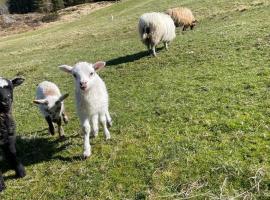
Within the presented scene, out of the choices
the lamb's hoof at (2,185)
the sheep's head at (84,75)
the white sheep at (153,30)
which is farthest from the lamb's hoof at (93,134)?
the white sheep at (153,30)

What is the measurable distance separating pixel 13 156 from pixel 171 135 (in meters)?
3.41

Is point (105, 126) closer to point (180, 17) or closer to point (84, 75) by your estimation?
point (84, 75)

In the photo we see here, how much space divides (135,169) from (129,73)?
8.53m

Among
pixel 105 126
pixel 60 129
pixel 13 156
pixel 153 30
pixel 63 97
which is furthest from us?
pixel 153 30

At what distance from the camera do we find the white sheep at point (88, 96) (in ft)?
30.4

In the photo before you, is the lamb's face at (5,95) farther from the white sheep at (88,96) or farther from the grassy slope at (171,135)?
the grassy slope at (171,135)

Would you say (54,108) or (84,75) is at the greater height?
(84,75)

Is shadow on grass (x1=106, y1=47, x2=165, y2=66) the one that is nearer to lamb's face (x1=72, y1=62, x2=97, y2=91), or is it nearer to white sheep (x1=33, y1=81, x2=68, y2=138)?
white sheep (x1=33, y1=81, x2=68, y2=138)

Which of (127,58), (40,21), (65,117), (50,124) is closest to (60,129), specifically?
(50,124)

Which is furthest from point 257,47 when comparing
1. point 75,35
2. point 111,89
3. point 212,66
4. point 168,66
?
point 75,35

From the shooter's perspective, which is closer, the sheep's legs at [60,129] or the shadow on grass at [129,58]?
the sheep's legs at [60,129]

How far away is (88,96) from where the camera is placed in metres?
9.52

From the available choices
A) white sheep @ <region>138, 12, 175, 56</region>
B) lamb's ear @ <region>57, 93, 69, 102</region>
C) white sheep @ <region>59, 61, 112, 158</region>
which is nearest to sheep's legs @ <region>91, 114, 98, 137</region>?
white sheep @ <region>59, 61, 112, 158</region>

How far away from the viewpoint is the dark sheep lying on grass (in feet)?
29.4
